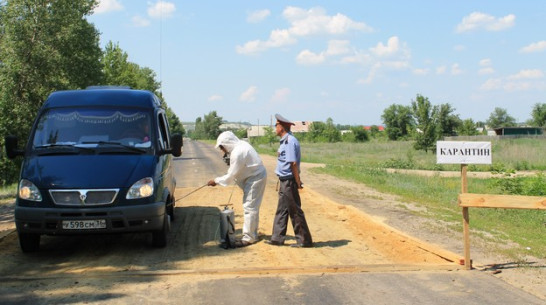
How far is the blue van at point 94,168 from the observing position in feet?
23.9

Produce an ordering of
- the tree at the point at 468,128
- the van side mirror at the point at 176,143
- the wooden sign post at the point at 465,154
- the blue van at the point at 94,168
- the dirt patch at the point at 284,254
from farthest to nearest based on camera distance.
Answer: the tree at the point at 468,128
the van side mirror at the point at 176,143
the blue van at the point at 94,168
the wooden sign post at the point at 465,154
the dirt patch at the point at 284,254

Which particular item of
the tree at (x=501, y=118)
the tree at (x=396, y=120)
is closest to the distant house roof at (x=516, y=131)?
the tree at (x=396, y=120)

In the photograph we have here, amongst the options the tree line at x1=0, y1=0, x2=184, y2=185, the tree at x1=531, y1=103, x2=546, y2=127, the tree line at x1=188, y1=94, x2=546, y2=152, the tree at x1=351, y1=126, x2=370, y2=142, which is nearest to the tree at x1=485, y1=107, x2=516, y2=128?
the tree line at x1=188, y1=94, x2=546, y2=152

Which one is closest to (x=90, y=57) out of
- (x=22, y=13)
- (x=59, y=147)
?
(x=22, y=13)

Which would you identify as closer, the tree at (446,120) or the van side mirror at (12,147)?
the van side mirror at (12,147)

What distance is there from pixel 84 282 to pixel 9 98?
28075 millimetres

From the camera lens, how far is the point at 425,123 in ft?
169

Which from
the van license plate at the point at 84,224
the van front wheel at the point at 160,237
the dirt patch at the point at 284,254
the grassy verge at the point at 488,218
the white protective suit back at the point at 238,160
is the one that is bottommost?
the grassy verge at the point at 488,218

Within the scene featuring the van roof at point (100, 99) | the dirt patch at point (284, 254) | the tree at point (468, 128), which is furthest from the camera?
the tree at point (468, 128)

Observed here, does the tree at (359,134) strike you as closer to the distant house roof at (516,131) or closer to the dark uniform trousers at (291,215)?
the distant house roof at (516,131)

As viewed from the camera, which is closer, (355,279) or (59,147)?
(355,279)

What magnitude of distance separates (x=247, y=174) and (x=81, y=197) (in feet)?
8.03

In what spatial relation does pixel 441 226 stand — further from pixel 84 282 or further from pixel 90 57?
pixel 90 57

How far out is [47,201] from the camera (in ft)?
23.9
